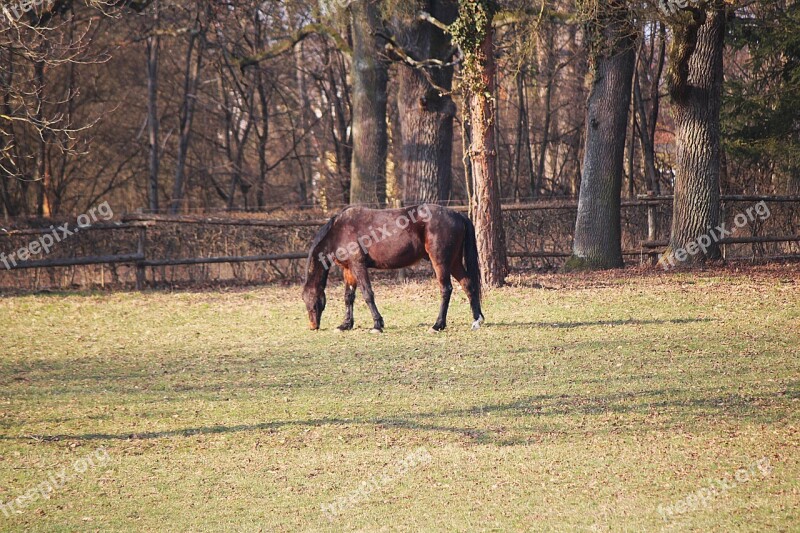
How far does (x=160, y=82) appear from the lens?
32.5 m

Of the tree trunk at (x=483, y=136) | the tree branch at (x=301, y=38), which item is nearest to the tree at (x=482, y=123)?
the tree trunk at (x=483, y=136)

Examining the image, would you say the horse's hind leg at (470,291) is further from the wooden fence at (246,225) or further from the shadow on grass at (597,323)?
the wooden fence at (246,225)

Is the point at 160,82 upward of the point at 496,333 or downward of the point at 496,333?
upward

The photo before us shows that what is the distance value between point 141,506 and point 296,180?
3247 centimetres

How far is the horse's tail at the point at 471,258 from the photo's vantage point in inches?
490

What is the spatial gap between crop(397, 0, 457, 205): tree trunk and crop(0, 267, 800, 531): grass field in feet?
24.1

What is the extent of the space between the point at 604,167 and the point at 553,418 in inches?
465

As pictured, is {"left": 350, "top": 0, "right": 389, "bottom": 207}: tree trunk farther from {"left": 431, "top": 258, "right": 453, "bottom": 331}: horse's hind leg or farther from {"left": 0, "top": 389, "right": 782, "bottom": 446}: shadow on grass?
{"left": 0, "top": 389, "right": 782, "bottom": 446}: shadow on grass


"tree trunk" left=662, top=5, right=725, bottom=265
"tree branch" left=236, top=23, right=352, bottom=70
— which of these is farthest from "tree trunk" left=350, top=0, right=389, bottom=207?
"tree trunk" left=662, top=5, right=725, bottom=265

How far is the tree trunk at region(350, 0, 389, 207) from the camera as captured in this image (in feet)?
70.7

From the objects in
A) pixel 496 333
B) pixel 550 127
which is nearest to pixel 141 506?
pixel 496 333

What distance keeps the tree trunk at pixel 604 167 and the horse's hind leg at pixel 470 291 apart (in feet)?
22.1

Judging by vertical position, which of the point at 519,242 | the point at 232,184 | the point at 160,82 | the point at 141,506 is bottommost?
the point at 141,506

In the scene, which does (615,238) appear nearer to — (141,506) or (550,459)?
(550,459)
